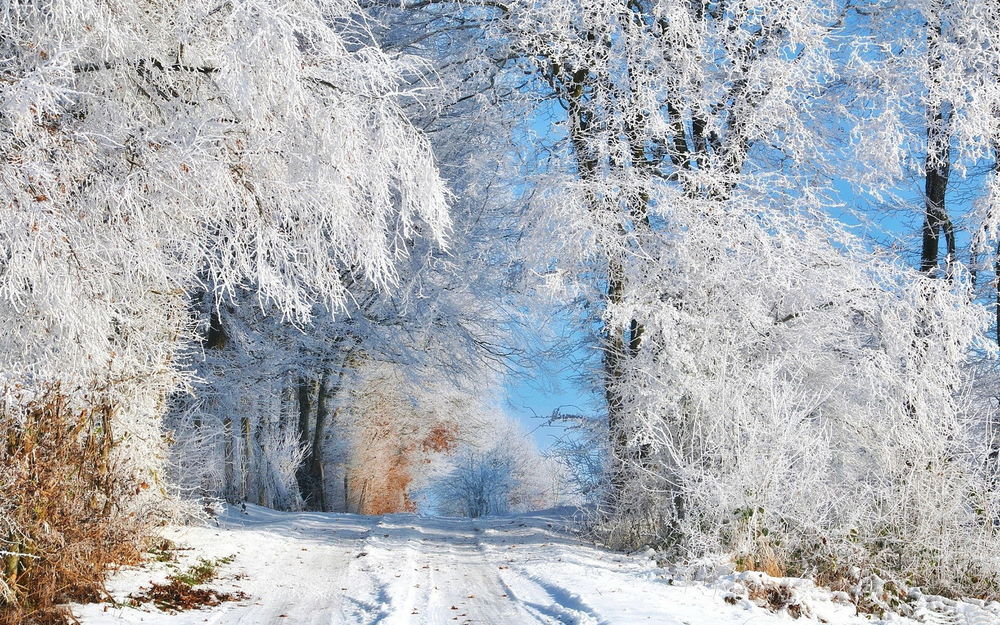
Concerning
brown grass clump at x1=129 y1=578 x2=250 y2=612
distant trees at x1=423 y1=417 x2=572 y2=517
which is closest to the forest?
brown grass clump at x1=129 y1=578 x2=250 y2=612

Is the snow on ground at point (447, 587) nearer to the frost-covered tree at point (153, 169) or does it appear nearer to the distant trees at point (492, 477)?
the frost-covered tree at point (153, 169)

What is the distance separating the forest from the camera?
6.55 m

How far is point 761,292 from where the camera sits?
961cm

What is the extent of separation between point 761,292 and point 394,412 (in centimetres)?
1856

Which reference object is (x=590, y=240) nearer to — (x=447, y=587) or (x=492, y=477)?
(x=447, y=587)

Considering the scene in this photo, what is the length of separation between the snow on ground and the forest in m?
0.47

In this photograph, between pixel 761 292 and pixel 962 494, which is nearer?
pixel 962 494

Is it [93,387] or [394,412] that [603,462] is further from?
[394,412]

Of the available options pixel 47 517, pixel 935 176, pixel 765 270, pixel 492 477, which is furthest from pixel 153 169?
pixel 492 477

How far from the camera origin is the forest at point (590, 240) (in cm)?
655

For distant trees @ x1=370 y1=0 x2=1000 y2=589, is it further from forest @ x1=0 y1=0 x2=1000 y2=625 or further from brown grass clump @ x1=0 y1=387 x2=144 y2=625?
brown grass clump @ x1=0 y1=387 x2=144 y2=625

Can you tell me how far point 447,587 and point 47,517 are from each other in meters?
3.40

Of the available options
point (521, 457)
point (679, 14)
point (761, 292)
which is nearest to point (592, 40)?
point (679, 14)

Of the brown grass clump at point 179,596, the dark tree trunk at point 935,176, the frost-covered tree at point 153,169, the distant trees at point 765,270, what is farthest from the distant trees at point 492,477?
the brown grass clump at point 179,596
